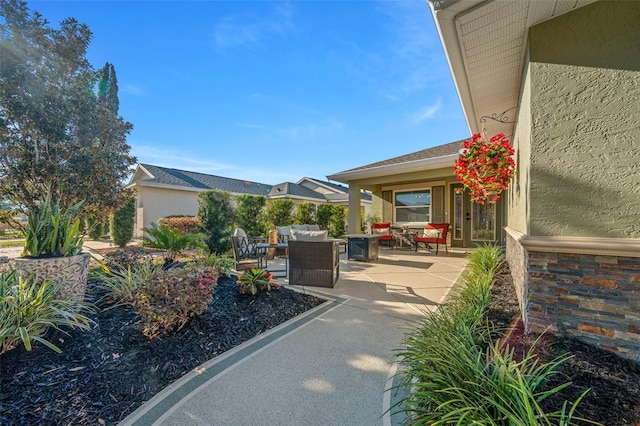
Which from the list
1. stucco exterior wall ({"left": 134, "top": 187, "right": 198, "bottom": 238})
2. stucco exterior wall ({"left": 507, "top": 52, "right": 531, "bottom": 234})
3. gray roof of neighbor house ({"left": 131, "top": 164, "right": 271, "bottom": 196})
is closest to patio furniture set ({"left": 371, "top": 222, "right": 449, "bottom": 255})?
stucco exterior wall ({"left": 507, "top": 52, "right": 531, "bottom": 234})

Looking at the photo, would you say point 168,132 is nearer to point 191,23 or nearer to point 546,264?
point 191,23

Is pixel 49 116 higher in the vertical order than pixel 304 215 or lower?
higher

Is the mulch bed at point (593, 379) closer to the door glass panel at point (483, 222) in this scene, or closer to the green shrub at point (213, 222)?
the green shrub at point (213, 222)

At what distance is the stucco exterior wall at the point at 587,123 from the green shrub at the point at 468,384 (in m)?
1.34

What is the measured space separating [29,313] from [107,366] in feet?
3.08

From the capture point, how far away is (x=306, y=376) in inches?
91.4

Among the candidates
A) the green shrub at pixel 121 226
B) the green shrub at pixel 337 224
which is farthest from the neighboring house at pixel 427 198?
the green shrub at pixel 121 226

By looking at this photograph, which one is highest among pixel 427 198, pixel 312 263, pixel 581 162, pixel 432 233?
pixel 427 198

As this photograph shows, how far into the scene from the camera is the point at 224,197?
823cm

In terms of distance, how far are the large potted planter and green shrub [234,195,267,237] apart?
631cm

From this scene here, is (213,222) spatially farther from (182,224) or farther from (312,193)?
(312,193)

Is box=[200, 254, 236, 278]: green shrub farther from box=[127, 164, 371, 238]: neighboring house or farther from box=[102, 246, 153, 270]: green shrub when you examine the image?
box=[127, 164, 371, 238]: neighboring house

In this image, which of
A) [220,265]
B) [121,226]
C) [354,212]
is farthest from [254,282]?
[121,226]

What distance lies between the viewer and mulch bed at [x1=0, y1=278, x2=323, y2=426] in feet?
6.01
